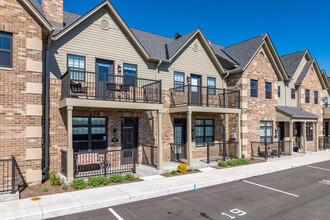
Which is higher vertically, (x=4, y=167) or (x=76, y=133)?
(x=76, y=133)

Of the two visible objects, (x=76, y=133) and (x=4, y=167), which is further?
(x=76, y=133)

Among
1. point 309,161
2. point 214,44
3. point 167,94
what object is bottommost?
point 309,161

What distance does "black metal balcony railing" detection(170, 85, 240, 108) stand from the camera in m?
14.5

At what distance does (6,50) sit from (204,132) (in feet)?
39.1

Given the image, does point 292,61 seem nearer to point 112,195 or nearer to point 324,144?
point 324,144

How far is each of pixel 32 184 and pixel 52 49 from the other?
611cm

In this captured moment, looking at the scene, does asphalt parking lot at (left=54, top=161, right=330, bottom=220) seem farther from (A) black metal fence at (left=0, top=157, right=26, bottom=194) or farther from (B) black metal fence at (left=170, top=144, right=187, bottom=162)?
(B) black metal fence at (left=170, top=144, right=187, bottom=162)

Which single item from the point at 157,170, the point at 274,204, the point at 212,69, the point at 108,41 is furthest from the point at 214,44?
the point at 274,204

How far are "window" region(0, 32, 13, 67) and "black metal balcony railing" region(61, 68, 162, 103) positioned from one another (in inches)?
82.4

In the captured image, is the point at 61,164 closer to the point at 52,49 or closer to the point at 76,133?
the point at 76,133

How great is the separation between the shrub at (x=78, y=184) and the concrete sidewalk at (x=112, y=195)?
14.9 inches

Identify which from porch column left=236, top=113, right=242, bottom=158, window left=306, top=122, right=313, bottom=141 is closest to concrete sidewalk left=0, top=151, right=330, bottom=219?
porch column left=236, top=113, right=242, bottom=158

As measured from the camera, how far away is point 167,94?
1445 cm

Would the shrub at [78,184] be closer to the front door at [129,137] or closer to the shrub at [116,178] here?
the shrub at [116,178]
